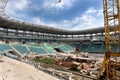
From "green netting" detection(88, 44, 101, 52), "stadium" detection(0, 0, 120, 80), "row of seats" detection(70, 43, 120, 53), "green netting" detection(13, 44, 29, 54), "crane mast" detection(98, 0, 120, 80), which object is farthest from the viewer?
"green netting" detection(88, 44, 101, 52)

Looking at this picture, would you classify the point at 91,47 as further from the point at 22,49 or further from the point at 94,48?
the point at 22,49

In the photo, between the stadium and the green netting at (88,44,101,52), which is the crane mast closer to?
the stadium

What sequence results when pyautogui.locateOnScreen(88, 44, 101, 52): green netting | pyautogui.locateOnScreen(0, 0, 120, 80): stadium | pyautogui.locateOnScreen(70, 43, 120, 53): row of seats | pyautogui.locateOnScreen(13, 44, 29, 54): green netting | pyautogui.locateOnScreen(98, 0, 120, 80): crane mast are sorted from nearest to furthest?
pyautogui.locateOnScreen(98, 0, 120, 80): crane mast < pyautogui.locateOnScreen(0, 0, 120, 80): stadium < pyautogui.locateOnScreen(13, 44, 29, 54): green netting < pyautogui.locateOnScreen(70, 43, 120, 53): row of seats < pyautogui.locateOnScreen(88, 44, 101, 52): green netting

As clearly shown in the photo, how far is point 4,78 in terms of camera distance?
16.0m

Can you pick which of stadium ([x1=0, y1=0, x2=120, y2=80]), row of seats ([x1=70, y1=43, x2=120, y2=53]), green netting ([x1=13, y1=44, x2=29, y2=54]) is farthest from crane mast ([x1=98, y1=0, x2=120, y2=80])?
row of seats ([x1=70, y1=43, x2=120, y2=53])

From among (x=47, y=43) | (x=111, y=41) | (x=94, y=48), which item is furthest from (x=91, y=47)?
(x=111, y=41)

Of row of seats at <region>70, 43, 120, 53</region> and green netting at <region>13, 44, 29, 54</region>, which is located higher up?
green netting at <region>13, 44, 29, 54</region>

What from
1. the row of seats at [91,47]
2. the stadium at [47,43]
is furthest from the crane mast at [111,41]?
the row of seats at [91,47]

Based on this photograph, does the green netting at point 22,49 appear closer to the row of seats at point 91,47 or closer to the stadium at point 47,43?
the stadium at point 47,43

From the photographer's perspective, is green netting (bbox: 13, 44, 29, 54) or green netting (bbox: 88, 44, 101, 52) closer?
green netting (bbox: 13, 44, 29, 54)

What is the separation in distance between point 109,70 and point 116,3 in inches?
277

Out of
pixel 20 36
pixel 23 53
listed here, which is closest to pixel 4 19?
pixel 23 53

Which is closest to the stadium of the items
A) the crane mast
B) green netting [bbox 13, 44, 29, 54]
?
green netting [bbox 13, 44, 29, 54]

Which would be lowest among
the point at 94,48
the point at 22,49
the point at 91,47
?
the point at 94,48
